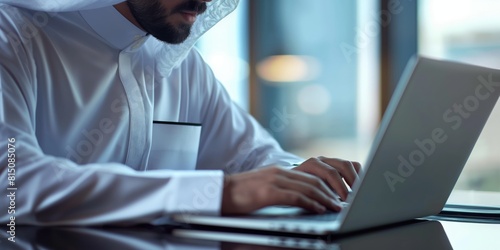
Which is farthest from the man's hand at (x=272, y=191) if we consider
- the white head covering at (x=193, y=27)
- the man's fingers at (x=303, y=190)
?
the white head covering at (x=193, y=27)

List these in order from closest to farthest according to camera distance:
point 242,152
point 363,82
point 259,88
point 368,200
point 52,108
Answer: point 368,200, point 52,108, point 242,152, point 363,82, point 259,88

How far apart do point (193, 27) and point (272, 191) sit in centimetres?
72

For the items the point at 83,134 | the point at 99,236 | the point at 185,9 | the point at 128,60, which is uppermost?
the point at 185,9

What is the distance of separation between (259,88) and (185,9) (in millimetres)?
3653

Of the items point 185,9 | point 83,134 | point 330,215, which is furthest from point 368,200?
point 185,9

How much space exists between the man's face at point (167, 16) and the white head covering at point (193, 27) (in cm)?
A: 3

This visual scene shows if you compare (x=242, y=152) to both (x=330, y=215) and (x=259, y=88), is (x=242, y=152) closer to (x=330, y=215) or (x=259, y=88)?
(x=330, y=215)

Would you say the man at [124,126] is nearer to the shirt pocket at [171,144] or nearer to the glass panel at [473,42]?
the shirt pocket at [171,144]

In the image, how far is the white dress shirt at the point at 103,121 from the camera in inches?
31.5

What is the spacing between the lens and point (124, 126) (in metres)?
1.21

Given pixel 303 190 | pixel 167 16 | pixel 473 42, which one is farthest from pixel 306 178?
pixel 473 42

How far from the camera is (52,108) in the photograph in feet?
3.60

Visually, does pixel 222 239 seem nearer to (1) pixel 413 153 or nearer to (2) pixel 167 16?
(1) pixel 413 153

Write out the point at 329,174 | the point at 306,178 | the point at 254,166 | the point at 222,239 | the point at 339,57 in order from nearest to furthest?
the point at 222,239 → the point at 306,178 → the point at 329,174 → the point at 254,166 → the point at 339,57
